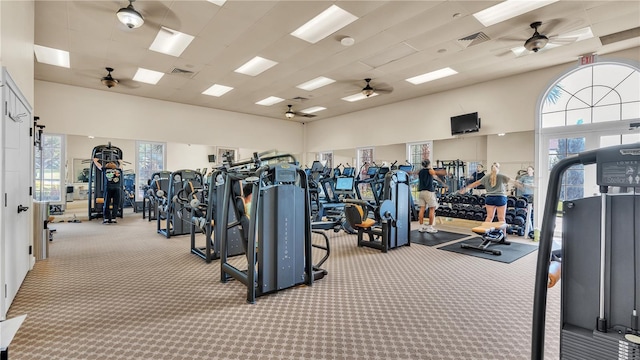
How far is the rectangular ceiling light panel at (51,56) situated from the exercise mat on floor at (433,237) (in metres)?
8.16

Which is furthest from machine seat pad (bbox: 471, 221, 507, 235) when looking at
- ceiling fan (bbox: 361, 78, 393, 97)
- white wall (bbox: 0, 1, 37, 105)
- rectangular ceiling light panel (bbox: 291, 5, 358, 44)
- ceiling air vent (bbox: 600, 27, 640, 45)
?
white wall (bbox: 0, 1, 37, 105)

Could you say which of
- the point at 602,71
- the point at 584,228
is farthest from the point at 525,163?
the point at 584,228

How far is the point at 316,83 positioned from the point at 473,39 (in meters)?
3.99

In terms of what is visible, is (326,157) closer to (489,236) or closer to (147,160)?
(147,160)

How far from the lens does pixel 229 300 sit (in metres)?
3.25

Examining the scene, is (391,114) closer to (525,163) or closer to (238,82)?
(525,163)

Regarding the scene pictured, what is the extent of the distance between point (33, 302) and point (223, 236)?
6.41 ft

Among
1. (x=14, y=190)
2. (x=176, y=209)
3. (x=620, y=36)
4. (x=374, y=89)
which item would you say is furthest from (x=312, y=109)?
(x=14, y=190)

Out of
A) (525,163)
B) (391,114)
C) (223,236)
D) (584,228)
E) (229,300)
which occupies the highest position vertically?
(391,114)

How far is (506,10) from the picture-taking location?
4676 mm

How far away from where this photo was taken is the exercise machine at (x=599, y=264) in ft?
4.09

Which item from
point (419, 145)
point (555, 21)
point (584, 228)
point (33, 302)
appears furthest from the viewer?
point (419, 145)

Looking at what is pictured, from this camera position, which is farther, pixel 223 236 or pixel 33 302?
pixel 223 236

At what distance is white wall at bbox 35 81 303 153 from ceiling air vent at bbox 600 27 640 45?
32.8ft
